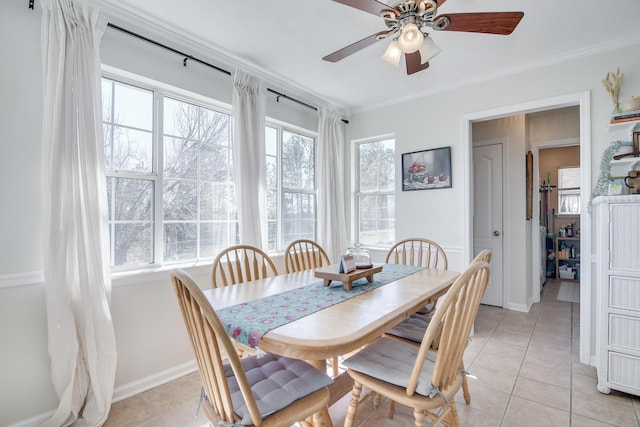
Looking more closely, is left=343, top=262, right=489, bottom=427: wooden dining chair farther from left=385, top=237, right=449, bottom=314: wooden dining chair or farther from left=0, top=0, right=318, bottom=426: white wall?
left=0, top=0, right=318, bottom=426: white wall

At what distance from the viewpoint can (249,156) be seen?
113 inches

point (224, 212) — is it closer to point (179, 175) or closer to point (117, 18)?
point (179, 175)

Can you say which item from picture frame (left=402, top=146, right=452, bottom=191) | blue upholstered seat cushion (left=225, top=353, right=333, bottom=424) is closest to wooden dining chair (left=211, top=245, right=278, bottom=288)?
blue upholstered seat cushion (left=225, top=353, right=333, bottom=424)

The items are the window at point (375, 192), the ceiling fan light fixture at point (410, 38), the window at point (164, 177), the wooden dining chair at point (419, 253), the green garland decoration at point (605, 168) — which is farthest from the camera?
the window at point (375, 192)

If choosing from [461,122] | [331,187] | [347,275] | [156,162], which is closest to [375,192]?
[331,187]

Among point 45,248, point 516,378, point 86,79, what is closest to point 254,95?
point 86,79

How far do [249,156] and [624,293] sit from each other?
2959mm

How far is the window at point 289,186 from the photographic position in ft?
11.2

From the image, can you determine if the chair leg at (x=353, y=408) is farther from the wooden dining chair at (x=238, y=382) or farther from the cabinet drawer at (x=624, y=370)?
the cabinet drawer at (x=624, y=370)

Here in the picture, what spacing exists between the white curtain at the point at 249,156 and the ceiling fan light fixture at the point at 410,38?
1.57 metres

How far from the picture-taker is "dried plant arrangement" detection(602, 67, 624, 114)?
2.47 m

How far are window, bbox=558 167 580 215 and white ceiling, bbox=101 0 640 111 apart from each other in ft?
14.3

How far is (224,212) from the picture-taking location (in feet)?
9.45

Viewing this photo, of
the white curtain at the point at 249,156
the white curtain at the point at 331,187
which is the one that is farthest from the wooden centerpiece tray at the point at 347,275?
the white curtain at the point at 331,187
